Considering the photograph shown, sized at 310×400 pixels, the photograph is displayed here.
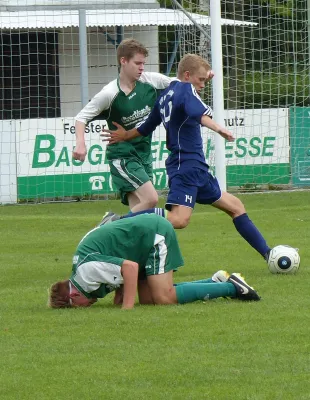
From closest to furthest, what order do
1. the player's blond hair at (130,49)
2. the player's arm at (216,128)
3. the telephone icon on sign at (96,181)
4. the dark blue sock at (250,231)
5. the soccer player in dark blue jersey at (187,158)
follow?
the player's arm at (216,128) < the soccer player in dark blue jersey at (187,158) < the dark blue sock at (250,231) < the player's blond hair at (130,49) < the telephone icon on sign at (96,181)

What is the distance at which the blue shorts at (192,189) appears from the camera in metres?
9.41

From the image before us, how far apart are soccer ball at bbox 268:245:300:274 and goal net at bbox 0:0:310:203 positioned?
362 inches

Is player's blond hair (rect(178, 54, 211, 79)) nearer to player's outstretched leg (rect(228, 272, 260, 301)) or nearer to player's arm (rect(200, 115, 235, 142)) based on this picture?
player's arm (rect(200, 115, 235, 142))

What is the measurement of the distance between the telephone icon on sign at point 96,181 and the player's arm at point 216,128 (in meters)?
10.7

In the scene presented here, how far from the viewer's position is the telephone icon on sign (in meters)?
19.7

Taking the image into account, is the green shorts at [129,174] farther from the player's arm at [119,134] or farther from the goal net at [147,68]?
the goal net at [147,68]

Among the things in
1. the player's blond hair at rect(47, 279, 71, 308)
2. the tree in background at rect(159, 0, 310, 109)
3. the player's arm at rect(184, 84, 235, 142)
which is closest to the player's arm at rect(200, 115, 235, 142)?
the player's arm at rect(184, 84, 235, 142)

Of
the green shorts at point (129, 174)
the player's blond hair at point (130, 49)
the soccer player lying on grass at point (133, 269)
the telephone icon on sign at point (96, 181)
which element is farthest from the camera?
the telephone icon on sign at point (96, 181)

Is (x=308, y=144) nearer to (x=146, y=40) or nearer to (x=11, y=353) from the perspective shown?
(x=146, y=40)

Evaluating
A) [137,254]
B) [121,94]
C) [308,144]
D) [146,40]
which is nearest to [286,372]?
[137,254]

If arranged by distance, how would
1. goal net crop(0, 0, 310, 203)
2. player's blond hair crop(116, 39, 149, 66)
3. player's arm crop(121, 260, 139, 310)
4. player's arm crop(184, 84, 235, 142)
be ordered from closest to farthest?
player's arm crop(121, 260, 139, 310), player's arm crop(184, 84, 235, 142), player's blond hair crop(116, 39, 149, 66), goal net crop(0, 0, 310, 203)

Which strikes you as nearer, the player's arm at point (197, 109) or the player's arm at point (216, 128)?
the player's arm at point (216, 128)

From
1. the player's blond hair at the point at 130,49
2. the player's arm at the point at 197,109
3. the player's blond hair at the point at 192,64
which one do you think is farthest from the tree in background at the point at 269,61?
the player's arm at the point at 197,109

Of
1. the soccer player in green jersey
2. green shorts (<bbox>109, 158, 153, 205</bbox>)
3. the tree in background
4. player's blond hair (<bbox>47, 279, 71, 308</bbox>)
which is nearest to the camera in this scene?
player's blond hair (<bbox>47, 279, 71, 308</bbox>)
